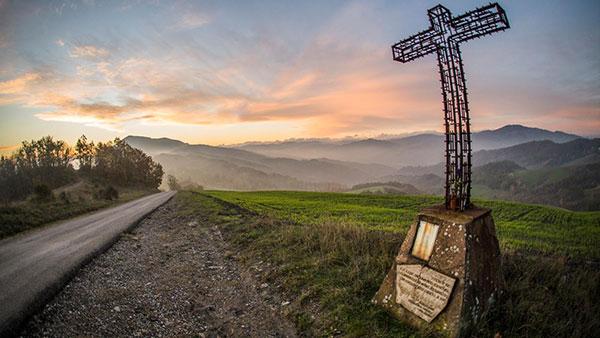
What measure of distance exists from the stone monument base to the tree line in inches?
3398

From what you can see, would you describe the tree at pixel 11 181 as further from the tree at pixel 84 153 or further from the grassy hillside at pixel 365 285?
the grassy hillside at pixel 365 285

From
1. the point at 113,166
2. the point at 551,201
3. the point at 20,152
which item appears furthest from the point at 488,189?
the point at 20,152

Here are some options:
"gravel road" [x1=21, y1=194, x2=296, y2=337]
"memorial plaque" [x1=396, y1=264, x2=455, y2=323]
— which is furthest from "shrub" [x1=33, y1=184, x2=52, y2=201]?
"memorial plaque" [x1=396, y1=264, x2=455, y2=323]

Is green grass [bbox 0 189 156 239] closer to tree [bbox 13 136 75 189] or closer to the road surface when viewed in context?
the road surface

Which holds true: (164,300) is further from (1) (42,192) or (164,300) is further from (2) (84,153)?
(2) (84,153)

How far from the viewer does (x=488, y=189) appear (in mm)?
181875

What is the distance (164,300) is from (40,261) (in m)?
6.30

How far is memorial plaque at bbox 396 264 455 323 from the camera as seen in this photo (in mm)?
4597

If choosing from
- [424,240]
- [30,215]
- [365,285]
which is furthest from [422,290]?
[30,215]

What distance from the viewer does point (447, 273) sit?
15.2 feet

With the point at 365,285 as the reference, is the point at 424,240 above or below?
above

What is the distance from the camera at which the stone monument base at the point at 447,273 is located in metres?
4.47

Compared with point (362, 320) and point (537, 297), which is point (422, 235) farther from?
point (537, 297)

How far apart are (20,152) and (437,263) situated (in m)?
114
